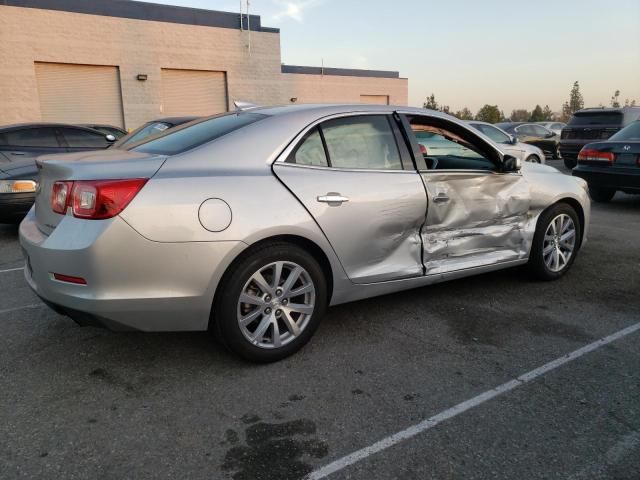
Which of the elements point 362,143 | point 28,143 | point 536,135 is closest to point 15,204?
point 28,143

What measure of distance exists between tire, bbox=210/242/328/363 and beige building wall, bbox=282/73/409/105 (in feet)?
81.5

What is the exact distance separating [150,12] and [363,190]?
21.7 meters

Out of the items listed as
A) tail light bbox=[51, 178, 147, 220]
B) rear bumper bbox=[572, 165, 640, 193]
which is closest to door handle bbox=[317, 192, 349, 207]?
tail light bbox=[51, 178, 147, 220]

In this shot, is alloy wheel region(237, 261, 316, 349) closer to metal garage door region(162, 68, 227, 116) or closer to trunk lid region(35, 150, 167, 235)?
trunk lid region(35, 150, 167, 235)

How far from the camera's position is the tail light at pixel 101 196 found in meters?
2.68

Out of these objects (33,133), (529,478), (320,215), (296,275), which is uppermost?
(33,133)

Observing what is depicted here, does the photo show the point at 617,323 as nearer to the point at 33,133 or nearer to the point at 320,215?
the point at 320,215

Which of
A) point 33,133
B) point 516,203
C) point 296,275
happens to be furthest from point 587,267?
point 33,133

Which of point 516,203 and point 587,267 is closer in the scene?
point 516,203

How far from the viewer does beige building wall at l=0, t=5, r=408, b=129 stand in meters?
19.4

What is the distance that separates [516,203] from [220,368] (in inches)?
108

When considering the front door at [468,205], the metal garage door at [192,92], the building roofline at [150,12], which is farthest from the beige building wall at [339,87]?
the front door at [468,205]

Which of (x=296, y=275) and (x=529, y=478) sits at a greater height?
(x=296, y=275)

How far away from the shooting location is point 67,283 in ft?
9.02
